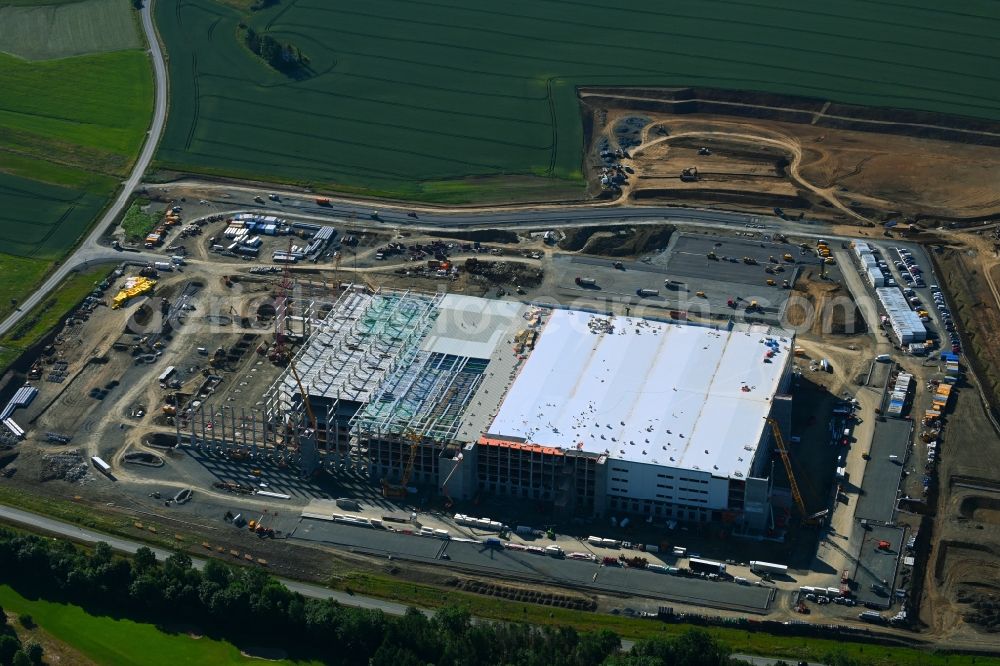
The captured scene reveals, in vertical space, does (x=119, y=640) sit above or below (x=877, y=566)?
below

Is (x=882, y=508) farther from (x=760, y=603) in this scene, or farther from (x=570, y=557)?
(x=570, y=557)

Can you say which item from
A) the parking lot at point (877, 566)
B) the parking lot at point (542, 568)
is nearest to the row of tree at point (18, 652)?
the parking lot at point (542, 568)

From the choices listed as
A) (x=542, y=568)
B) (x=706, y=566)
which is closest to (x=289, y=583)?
(x=542, y=568)

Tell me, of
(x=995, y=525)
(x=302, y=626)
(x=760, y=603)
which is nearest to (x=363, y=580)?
(x=302, y=626)

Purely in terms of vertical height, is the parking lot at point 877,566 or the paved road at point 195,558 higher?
the parking lot at point 877,566

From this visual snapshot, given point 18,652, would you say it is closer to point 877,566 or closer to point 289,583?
point 289,583

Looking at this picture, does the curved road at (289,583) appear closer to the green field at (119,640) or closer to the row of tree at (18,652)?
the green field at (119,640)
